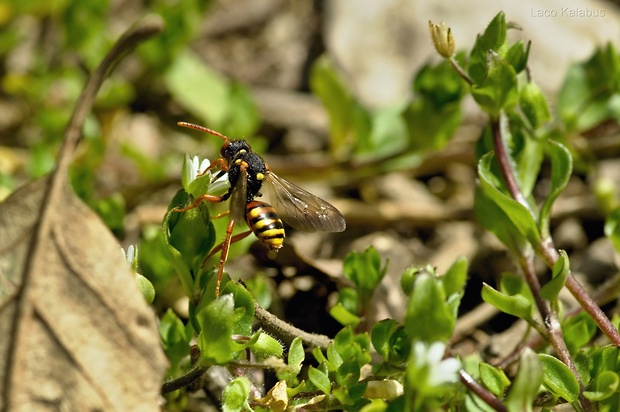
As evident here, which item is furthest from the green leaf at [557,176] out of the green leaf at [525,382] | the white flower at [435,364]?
the white flower at [435,364]

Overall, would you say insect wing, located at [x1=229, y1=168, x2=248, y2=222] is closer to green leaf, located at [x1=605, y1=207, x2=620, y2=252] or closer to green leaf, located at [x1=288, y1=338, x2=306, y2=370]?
green leaf, located at [x1=288, y1=338, x2=306, y2=370]

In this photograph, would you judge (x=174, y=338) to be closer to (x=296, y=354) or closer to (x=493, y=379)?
(x=296, y=354)

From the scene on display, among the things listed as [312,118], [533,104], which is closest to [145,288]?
[533,104]

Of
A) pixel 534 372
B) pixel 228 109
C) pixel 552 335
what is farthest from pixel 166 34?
pixel 534 372

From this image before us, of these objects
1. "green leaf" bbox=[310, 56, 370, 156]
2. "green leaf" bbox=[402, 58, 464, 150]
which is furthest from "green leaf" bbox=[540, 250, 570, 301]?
"green leaf" bbox=[310, 56, 370, 156]

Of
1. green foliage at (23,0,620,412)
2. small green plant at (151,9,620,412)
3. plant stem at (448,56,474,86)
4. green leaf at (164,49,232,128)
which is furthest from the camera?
green leaf at (164,49,232,128)

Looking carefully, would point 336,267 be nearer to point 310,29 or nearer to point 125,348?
point 125,348
